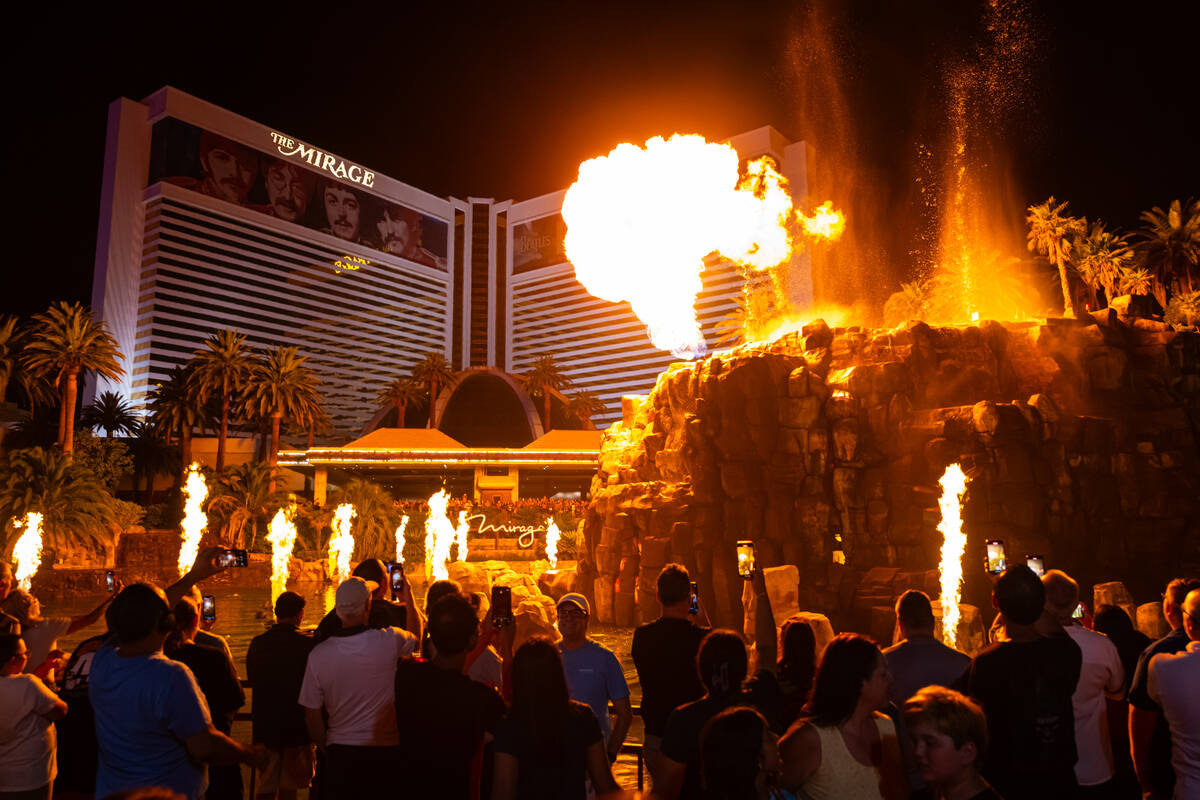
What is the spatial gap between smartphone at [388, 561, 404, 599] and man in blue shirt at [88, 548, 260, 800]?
265 cm

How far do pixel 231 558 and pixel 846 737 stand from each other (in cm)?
427

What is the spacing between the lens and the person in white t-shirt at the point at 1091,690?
4.69 meters

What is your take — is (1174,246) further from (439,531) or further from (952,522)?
(439,531)

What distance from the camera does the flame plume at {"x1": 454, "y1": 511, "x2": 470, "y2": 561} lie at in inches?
1885

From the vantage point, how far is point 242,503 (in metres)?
47.8

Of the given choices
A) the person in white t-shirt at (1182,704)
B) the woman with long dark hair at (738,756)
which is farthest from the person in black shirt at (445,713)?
the person in white t-shirt at (1182,704)

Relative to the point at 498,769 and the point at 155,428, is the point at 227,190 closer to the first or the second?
the point at 155,428

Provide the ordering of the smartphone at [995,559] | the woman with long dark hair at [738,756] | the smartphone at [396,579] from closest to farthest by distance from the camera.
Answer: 1. the woman with long dark hair at [738,756]
2. the smartphone at [995,559]
3. the smartphone at [396,579]

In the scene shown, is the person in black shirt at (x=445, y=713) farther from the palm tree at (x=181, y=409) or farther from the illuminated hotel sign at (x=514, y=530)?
the palm tree at (x=181, y=409)

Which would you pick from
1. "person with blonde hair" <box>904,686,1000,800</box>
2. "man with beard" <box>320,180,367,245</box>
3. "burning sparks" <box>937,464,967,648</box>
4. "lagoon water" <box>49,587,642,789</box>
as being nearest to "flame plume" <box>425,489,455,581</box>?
"lagoon water" <box>49,587,642,789</box>

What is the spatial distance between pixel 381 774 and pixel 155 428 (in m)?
62.7

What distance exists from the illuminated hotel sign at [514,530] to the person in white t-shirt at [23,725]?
148ft

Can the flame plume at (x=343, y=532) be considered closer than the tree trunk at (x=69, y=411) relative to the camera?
No

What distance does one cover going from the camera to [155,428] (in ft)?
193
